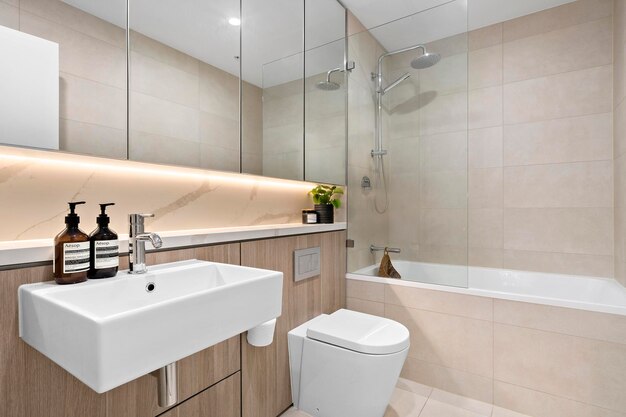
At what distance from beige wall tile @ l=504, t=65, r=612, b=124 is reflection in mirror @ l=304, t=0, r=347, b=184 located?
1386 mm

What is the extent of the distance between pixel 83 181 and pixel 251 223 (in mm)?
829

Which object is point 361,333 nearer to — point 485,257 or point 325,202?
point 325,202

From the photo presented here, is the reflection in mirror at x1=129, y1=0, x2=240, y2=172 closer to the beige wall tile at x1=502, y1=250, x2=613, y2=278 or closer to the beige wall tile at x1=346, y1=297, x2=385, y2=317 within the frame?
the beige wall tile at x1=346, y1=297, x2=385, y2=317

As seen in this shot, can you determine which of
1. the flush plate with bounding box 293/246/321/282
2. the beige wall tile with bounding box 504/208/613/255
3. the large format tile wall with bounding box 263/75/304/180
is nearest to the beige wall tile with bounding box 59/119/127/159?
the large format tile wall with bounding box 263/75/304/180

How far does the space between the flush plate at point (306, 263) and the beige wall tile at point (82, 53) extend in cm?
112

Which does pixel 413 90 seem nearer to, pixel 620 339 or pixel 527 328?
pixel 527 328

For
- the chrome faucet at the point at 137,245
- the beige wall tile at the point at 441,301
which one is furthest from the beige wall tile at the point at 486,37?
the chrome faucet at the point at 137,245

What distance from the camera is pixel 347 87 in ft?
7.64

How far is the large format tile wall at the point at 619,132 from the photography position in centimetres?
198

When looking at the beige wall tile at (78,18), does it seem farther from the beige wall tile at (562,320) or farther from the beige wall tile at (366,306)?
the beige wall tile at (562,320)

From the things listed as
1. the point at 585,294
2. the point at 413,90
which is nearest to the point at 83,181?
the point at 413,90

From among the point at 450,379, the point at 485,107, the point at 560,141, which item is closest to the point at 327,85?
the point at 485,107

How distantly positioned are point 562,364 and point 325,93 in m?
2.02

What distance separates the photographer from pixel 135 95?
45.0 inches
